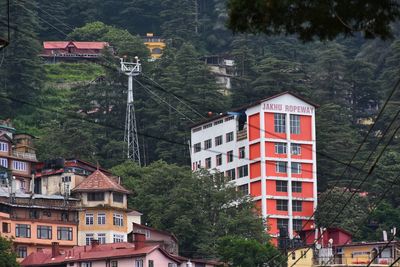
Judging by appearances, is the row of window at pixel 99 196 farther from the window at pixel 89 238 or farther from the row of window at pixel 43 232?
the row of window at pixel 43 232

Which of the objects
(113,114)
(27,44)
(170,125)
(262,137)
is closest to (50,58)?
(27,44)

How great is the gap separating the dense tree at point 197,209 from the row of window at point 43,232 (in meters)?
6.59

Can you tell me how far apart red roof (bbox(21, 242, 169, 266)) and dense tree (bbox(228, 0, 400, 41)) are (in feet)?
241

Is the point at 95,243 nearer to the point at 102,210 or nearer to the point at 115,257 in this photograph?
the point at 115,257

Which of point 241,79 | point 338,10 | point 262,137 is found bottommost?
point 338,10

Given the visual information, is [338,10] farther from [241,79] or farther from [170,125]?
[241,79]

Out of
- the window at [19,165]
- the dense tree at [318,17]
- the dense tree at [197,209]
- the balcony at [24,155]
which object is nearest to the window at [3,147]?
the window at [19,165]

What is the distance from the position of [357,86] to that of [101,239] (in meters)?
66.5

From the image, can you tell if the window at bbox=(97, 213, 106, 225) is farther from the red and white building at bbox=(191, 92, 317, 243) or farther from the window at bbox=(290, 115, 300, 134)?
the window at bbox=(290, 115, 300, 134)

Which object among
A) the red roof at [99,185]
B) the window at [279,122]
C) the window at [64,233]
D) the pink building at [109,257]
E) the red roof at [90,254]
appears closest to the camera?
the pink building at [109,257]

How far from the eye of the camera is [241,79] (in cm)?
16775

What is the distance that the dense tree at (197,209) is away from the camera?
111562 millimetres

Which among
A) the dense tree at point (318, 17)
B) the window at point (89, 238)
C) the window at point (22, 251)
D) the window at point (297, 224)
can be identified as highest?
the window at point (297, 224)

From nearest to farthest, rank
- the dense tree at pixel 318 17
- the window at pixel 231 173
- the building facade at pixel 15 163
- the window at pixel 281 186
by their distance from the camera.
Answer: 1. the dense tree at pixel 318 17
2. the building facade at pixel 15 163
3. the window at pixel 281 186
4. the window at pixel 231 173
